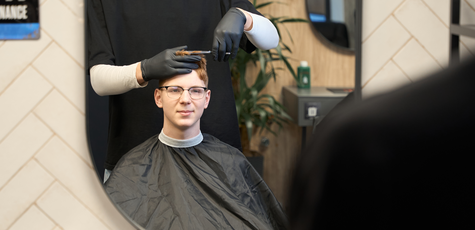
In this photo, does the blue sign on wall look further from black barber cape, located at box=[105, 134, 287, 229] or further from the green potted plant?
the green potted plant

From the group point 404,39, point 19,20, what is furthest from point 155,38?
point 404,39

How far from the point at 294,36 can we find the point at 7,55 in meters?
0.98

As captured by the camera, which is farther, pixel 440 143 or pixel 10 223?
pixel 10 223

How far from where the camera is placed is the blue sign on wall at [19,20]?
1.17 m

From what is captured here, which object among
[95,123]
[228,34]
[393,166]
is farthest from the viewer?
[95,123]

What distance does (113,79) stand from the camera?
1.14 metres

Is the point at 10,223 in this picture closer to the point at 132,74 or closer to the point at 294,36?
the point at 132,74

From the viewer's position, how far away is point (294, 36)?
115 centimetres

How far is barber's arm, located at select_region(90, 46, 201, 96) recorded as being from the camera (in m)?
1.10

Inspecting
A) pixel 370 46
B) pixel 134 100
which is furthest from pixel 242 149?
pixel 370 46

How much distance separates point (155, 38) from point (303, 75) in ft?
1.67

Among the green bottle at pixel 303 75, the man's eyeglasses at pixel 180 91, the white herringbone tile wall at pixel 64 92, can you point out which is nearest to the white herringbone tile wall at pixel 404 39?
the white herringbone tile wall at pixel 64 92

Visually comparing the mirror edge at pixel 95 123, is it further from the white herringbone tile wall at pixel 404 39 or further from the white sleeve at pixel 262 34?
the white herringbone tile wall at pixel 404 39

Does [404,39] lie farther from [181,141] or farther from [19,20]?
[19,20]
